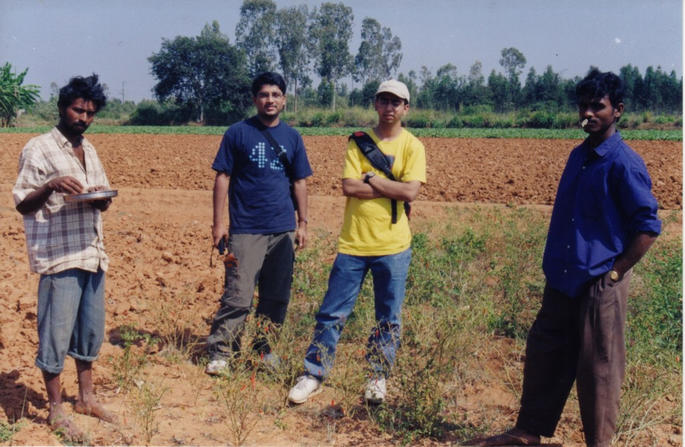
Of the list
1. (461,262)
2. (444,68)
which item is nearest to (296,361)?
(461,262)

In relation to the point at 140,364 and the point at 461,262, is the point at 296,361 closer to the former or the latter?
the point at 140,364

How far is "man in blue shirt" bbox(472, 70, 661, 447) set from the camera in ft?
8.22

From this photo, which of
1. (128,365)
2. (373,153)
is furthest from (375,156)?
(128,365)

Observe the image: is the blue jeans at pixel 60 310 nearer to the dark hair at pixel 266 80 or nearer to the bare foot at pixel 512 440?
the dark hair at pixel 266 80

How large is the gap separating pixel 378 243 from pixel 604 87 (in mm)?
1365

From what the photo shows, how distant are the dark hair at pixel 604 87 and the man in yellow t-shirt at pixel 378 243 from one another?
95 cm

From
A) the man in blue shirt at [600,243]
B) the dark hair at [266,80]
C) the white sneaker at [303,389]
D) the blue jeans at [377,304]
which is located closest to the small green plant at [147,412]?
the white sneaker at [303,389]

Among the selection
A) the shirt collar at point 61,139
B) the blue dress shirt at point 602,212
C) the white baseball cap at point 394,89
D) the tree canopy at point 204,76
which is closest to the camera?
the blue dress shirt at point 602,212

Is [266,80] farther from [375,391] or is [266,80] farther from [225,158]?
[375,391]

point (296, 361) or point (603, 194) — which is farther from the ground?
point (603, 194)

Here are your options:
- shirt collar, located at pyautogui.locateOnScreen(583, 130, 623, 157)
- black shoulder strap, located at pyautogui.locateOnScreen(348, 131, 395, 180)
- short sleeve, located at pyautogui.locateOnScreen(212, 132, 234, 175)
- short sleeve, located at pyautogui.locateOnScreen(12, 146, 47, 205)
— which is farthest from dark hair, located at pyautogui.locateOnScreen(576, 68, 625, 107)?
short sleeve, located at pyautogui.locateOnScreen(12, 146, 47, 205)

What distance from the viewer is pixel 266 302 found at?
12.6ft

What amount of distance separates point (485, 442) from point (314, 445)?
0.86 metres

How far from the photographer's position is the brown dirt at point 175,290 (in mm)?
3111
